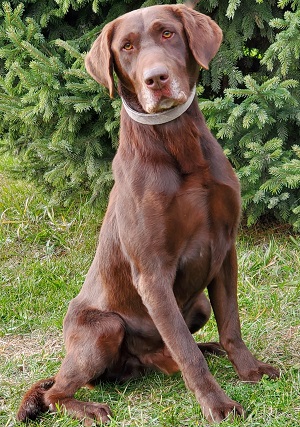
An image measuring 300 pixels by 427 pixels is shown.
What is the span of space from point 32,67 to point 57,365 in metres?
2.01

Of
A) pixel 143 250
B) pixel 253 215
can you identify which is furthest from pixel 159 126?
pixel 253 215

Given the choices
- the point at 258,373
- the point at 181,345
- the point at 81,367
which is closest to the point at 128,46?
the point at 181,345

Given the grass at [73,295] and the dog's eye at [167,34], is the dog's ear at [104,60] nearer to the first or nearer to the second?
the dog's eye at [167,34]

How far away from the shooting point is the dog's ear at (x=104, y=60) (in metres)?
3.51

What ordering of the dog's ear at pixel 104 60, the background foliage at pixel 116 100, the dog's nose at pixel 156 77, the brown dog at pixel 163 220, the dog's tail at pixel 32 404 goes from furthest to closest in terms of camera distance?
the background foliage at pixel 116 100, the dog's tail at pixel 32 404, the dog's ear at pixel 104 60, the brown dog at pixel 163 220, the dog's nose at pixel 156 77

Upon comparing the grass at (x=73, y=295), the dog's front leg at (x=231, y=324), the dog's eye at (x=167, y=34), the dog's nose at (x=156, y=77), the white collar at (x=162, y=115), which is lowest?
the grass at (x=73, y=295)

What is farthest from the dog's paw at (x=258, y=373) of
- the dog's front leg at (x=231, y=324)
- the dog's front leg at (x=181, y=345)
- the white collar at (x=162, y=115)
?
the white collar at (x=162, y=115)

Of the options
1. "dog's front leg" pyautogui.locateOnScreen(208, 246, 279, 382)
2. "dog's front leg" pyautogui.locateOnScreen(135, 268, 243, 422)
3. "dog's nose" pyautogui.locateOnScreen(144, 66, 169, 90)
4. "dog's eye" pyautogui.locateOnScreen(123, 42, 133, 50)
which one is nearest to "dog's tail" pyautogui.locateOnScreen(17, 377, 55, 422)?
"dog's front leg" pyautogui.locateOnScreen(135, 268, 243, 422)

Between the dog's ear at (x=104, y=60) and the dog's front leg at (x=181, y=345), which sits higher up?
the dog's ear at (x=104, y=60)

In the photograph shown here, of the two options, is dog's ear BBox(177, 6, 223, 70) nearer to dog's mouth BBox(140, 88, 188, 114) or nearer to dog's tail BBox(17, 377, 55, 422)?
dog's mouth BBox(140, 88, 188, 114)

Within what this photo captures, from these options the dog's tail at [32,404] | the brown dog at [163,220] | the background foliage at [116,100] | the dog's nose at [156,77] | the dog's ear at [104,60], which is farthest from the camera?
the background foliage at [116,100]

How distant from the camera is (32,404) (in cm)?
365

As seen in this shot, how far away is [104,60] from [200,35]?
1.46ft

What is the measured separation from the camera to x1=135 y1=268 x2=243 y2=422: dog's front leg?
3322 millimetres
